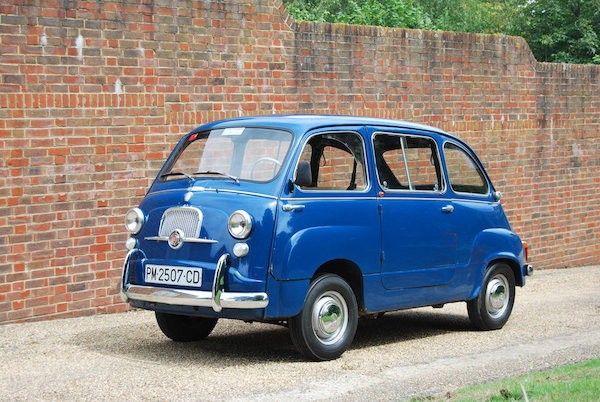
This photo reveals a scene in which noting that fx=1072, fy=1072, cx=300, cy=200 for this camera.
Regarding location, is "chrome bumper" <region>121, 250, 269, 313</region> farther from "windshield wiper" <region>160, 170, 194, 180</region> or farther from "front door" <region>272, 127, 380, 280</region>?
"windshield wiper" <region>160, 170, 194, 180</region>

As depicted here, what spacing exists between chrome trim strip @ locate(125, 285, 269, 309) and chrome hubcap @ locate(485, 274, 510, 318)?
316 cm

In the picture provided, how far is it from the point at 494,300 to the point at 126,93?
4326 mm

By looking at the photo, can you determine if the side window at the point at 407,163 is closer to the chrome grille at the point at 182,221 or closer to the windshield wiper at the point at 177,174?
the windshield wiper at the point at 177,174

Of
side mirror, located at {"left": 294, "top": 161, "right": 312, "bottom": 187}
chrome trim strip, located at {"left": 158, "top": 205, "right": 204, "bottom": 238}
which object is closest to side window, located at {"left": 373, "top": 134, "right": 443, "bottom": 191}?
side mirror, located at {"left": 294, "top": 161, "right": 312, "bottom": 187}

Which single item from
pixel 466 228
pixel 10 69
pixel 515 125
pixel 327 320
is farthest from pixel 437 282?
pixel 515 125

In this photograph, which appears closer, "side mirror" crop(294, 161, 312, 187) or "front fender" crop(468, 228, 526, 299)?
"side mirror" crop(294, 161, 312, 187)

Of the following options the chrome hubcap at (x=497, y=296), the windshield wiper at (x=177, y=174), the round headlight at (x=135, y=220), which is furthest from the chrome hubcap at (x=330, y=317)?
the chrome hubcap at (x=497, y=296)

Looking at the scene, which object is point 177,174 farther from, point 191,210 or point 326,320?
point 326,320

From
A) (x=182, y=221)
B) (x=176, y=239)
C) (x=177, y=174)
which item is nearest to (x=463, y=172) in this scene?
(x=177, y=174)

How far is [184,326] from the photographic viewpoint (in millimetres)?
9203

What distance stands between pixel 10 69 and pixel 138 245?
2.77 metres

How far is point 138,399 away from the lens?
6.89m

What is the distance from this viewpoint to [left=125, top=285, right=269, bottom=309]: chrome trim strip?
780cm

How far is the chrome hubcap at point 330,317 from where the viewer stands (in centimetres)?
824
